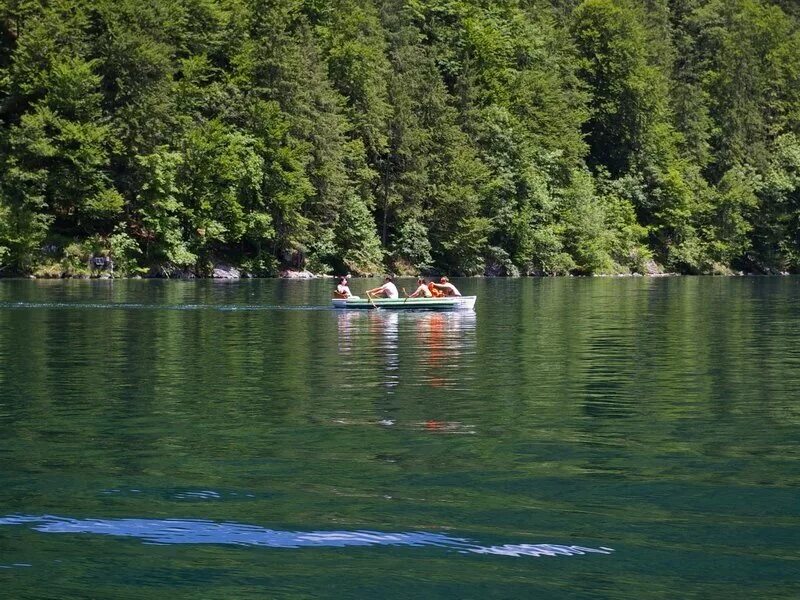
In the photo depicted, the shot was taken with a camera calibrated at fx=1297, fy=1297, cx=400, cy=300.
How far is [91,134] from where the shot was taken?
7669cm

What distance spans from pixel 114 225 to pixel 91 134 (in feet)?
21.0

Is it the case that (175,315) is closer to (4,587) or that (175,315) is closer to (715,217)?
(4,587)

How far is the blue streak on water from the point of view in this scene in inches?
445

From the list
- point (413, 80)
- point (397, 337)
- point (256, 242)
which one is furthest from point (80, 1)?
point (397, 337)

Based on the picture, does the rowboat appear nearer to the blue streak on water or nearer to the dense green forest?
the dense green forest

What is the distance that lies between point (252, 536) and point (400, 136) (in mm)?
89026

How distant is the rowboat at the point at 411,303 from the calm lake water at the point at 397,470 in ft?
46.6

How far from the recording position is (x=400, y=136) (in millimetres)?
99500

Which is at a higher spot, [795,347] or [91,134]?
[91,134]

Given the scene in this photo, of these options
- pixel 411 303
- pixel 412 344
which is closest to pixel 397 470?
pixel 412 344

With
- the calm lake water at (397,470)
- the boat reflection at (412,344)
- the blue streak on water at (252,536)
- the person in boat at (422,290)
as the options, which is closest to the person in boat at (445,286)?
the person in boat at (422,290)

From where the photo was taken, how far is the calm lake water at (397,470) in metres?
10.6

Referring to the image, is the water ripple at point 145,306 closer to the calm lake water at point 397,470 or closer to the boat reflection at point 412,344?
the boat reflection at point 412,344

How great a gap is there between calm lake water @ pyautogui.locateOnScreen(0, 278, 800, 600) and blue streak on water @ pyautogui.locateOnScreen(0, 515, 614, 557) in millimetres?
33
